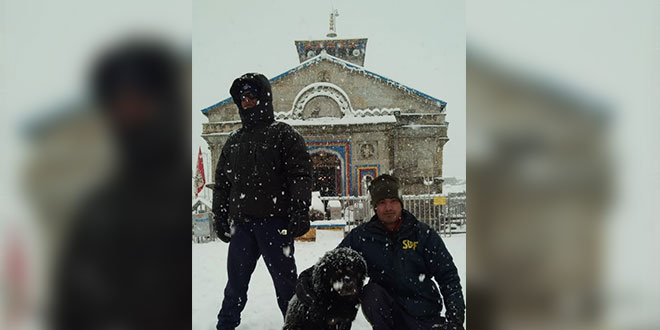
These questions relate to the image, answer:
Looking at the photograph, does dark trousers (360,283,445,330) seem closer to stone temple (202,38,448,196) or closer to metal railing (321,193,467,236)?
metal railing (321,193,467,236)

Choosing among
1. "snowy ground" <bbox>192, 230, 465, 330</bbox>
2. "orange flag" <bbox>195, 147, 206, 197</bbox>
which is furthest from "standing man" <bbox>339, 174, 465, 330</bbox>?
"orange flag" <bbox>195, 147, 206, 197</bbox>

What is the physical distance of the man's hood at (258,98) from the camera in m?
1.85

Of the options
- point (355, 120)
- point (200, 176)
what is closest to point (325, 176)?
point (355, 120)

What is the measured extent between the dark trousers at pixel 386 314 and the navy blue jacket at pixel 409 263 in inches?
1.1

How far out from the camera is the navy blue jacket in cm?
163

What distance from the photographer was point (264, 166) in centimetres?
188

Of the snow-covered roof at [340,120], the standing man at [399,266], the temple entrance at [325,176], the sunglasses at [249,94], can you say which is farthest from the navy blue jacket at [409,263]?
the temple entrance at [325,176]

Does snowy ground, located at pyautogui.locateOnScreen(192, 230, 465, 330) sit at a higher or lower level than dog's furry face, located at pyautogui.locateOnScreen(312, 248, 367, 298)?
lower

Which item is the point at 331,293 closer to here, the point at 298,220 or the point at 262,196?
the point at 298,220

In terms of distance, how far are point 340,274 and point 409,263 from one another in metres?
0.34
